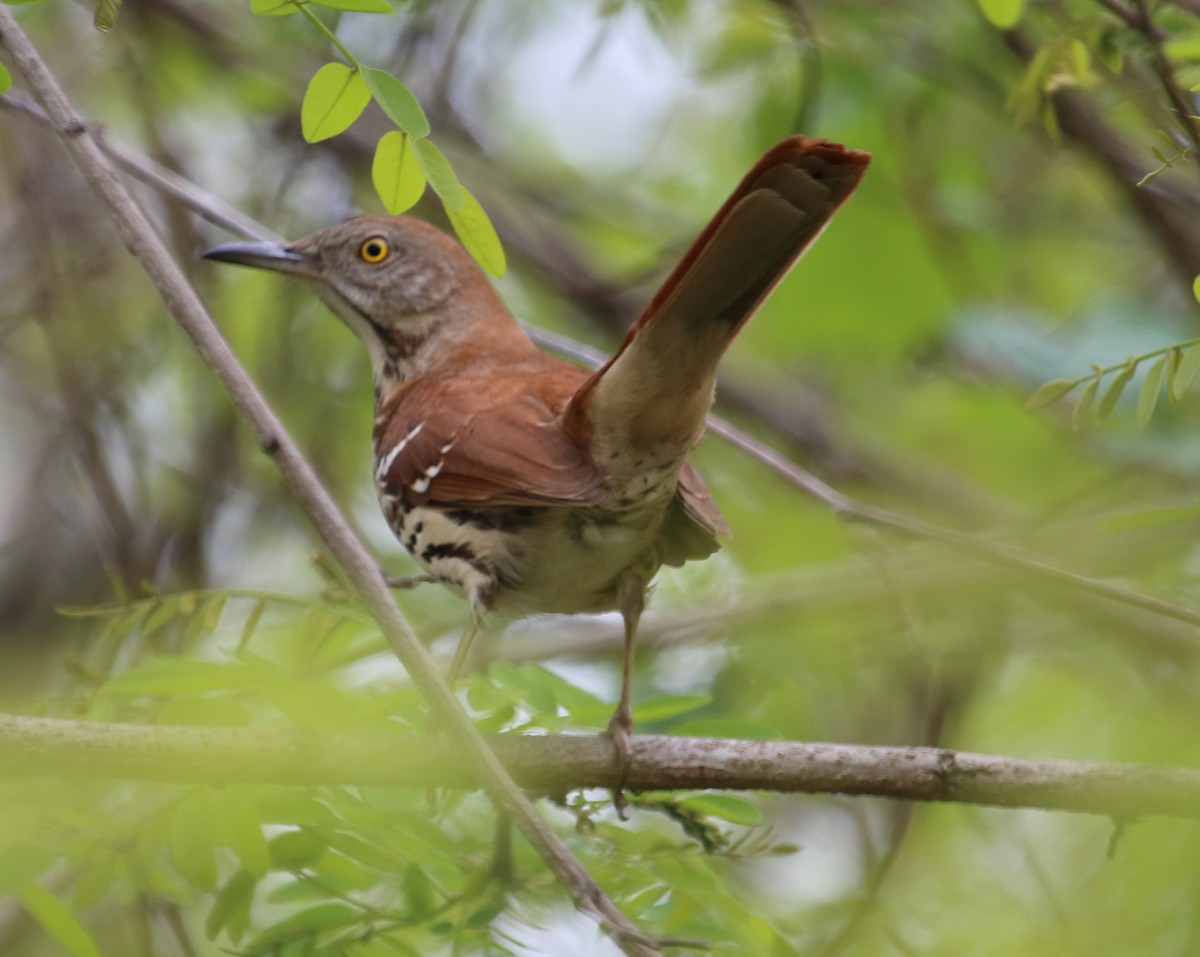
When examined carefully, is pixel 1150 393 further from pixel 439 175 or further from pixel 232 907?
pixel 232 907

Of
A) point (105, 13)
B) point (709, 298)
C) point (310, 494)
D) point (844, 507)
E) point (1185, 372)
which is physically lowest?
point (844, 507)

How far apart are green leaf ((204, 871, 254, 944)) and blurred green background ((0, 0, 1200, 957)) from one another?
16.6 inches

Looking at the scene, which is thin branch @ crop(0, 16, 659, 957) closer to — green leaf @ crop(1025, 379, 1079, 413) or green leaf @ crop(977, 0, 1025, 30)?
green leaf @ crop(1025, 379, 1079, 413)

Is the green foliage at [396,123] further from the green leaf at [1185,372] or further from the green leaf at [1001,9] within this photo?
the green leaf at [1001,9]

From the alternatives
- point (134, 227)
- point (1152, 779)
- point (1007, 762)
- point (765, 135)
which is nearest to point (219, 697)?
point (134, 227)

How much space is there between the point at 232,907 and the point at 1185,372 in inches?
70.2

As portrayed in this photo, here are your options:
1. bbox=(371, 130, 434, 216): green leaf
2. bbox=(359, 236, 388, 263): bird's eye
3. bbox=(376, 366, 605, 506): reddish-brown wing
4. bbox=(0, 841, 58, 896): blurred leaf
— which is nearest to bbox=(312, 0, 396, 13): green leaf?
bbox=(371, 130, 434, 216): green leaf

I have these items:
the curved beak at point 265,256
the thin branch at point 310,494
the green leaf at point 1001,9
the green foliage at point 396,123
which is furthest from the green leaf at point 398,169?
the curved beak at point 265,256

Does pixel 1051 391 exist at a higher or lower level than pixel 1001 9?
lower

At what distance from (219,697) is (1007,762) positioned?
1362 mm

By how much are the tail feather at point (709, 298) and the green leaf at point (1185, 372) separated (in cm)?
59

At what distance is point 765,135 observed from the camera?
16.0ft

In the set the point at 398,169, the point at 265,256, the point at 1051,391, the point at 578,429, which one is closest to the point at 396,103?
the point at 398,169

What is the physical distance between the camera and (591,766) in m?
2.73
